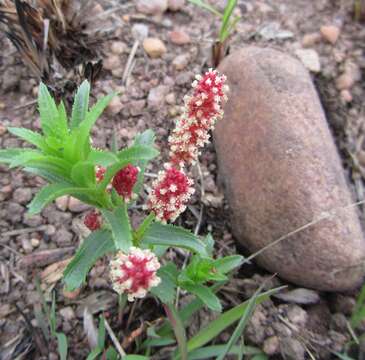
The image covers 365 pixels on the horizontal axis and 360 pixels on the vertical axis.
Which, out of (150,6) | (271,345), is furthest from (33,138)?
(150,6)

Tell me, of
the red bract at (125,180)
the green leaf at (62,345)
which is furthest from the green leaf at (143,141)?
the green leaf at (62,345)

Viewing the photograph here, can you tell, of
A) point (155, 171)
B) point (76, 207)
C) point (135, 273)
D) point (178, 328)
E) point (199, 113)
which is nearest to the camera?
point (135, 273)

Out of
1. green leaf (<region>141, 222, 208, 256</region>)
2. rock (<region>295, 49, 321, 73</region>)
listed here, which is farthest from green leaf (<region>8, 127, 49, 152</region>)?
rock (<region>295, 49, 321, 73</region>)

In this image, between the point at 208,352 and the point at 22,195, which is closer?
the point at 208,352

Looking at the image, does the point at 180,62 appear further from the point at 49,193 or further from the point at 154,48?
the point at 49,193

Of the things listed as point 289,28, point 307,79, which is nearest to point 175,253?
point 307,79

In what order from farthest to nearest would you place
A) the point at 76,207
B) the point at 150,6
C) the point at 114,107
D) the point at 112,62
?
the point at 150,6 < the point at 112,62 < the point at 114,107 < the point at 76,207

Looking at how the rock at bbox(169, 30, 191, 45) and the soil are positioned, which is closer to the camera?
the soil

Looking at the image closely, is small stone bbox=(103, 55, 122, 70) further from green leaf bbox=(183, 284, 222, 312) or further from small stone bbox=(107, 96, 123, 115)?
green leaf bbox=(183, 284, 222, 312)

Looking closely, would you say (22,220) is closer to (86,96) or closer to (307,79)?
(86,96)
